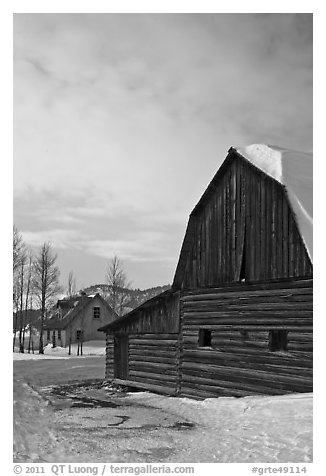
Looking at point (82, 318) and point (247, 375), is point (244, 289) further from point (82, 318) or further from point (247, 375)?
point (82, 318)

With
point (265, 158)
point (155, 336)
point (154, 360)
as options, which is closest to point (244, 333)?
point (265, 158)

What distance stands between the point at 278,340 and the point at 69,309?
99.5ft

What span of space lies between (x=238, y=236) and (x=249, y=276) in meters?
1.15

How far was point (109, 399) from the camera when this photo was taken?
57.2 feet

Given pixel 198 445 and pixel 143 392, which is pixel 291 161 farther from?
pixel 143 392

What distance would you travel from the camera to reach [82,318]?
1687 inches

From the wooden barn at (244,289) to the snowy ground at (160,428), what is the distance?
0.78 m

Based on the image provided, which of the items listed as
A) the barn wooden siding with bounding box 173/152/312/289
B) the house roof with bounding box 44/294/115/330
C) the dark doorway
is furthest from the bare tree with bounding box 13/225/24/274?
the house roof with bounding box 44/294/115/330

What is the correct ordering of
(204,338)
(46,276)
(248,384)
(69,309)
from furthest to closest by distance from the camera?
(69,309) < (46,276) < (204,338) < (248,384)

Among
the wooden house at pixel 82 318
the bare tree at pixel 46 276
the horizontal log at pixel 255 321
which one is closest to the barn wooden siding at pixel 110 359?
the bare tree at pixel 46 276

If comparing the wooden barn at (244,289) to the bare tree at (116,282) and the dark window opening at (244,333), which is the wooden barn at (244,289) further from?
the bare tree at (116,282)

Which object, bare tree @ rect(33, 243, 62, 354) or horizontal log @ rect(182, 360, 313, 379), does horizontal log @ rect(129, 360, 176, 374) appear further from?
bare tree @ rect(33, 243, 62, 354)

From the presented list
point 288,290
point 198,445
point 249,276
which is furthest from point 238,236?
point 198,445

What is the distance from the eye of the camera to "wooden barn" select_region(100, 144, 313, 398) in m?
13.4
